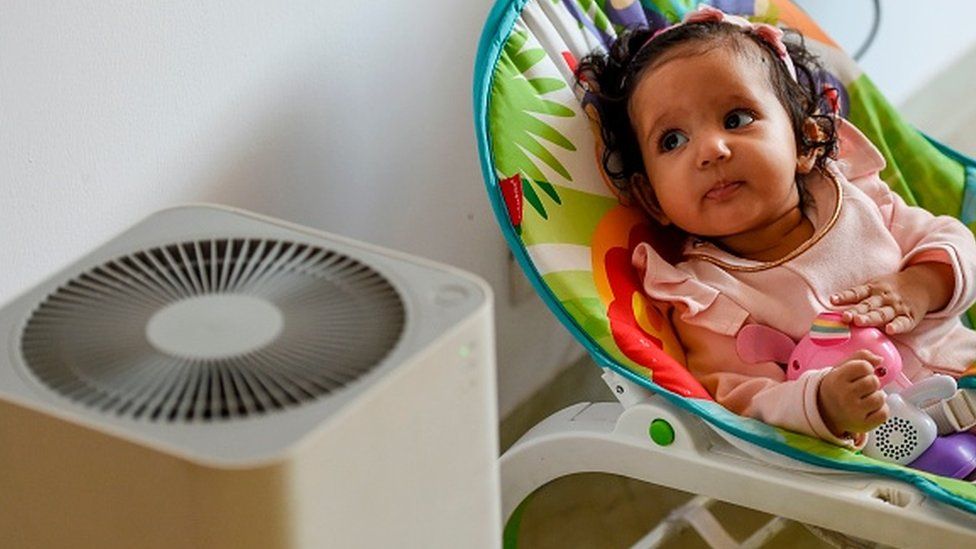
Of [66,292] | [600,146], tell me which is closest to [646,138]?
[600,146]

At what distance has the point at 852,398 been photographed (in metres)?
1.43

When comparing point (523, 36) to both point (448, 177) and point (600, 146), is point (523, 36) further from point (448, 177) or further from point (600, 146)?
point (448, 177)

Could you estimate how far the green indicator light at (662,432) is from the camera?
1.47m

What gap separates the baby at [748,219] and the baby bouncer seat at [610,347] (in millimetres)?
41

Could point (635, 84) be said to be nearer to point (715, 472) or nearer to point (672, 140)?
point (672, 140)

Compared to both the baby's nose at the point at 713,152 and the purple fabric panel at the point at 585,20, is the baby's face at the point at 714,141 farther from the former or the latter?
the purple fabric panel at the point at 585,20

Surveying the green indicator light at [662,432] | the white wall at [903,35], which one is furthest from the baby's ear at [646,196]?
the white wall at [903,35]

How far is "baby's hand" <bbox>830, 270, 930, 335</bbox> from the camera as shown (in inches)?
63.3

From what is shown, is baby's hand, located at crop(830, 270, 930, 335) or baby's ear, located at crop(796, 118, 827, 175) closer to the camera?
baby's hand, located at crop(830, 270, 930, 335)

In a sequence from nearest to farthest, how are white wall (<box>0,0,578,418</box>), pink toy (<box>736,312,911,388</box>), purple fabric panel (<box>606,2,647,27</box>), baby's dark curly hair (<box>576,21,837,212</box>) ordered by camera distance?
white wall (<box>0,0,578,418</box>)
pink toy (<box>736,312,911,388</box>)
baby's dark curly hair (<box>576,21,837,212</box>)
purple fabric panel (<box>606,2,647,27</box>)

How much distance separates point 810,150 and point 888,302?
0.21 meters

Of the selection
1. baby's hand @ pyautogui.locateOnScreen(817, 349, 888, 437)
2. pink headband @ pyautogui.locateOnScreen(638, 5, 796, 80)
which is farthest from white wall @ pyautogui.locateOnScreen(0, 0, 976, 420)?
baby's hand @ pyautogui.locateOnScreen(817, 349, 888, 437)

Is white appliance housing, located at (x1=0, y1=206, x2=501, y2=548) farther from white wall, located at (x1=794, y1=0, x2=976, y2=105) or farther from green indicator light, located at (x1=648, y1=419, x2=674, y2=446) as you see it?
white wall, located at (x1=794, y1=0, x2=976, y2=105)

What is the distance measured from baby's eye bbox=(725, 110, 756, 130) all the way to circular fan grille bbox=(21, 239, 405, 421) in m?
0.73
